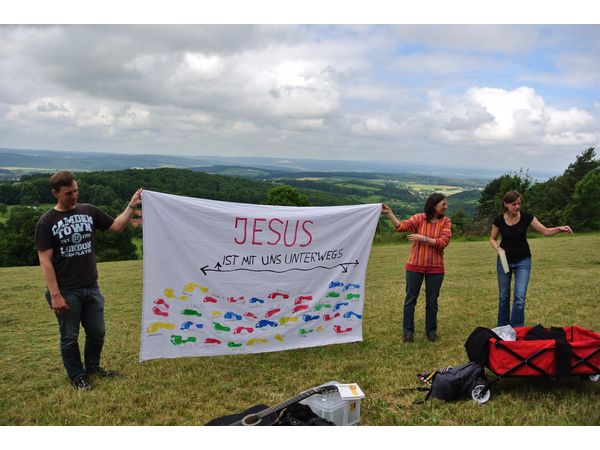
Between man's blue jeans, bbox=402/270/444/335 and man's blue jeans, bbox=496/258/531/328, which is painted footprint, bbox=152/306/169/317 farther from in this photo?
man's blue jeans, bbox=496/258/531/328

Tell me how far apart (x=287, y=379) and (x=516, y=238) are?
357 cm

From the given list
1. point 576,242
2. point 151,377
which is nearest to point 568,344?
point 151,377

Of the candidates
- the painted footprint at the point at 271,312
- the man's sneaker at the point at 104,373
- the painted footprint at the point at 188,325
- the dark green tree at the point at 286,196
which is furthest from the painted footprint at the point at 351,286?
the dark green tree at the point at 286,196

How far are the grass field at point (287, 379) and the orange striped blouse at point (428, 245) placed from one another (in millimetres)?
1121

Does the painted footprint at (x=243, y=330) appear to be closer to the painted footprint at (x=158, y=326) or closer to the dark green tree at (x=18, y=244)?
the painted footprint at (x=158, y=326)

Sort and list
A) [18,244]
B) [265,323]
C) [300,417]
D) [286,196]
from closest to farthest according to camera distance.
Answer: [300,417] < [265,323] < [18,244] < [286,196]

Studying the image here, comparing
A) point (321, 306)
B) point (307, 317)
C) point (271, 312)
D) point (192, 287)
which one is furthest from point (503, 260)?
point (192, 287)

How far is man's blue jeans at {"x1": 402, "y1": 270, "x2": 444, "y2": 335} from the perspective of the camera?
5.99 meters

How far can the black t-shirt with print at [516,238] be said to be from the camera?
5828 millimetres

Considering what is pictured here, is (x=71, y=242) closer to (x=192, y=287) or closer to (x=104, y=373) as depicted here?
(x=192, y=287)

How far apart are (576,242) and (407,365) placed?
20.3 metres

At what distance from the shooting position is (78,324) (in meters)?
4.73

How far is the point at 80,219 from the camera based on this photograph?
454 cm

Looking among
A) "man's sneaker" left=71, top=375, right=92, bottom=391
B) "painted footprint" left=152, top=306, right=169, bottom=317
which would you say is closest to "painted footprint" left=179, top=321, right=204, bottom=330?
"painted footprint" left=152, top=306, right=169, bottom=317
